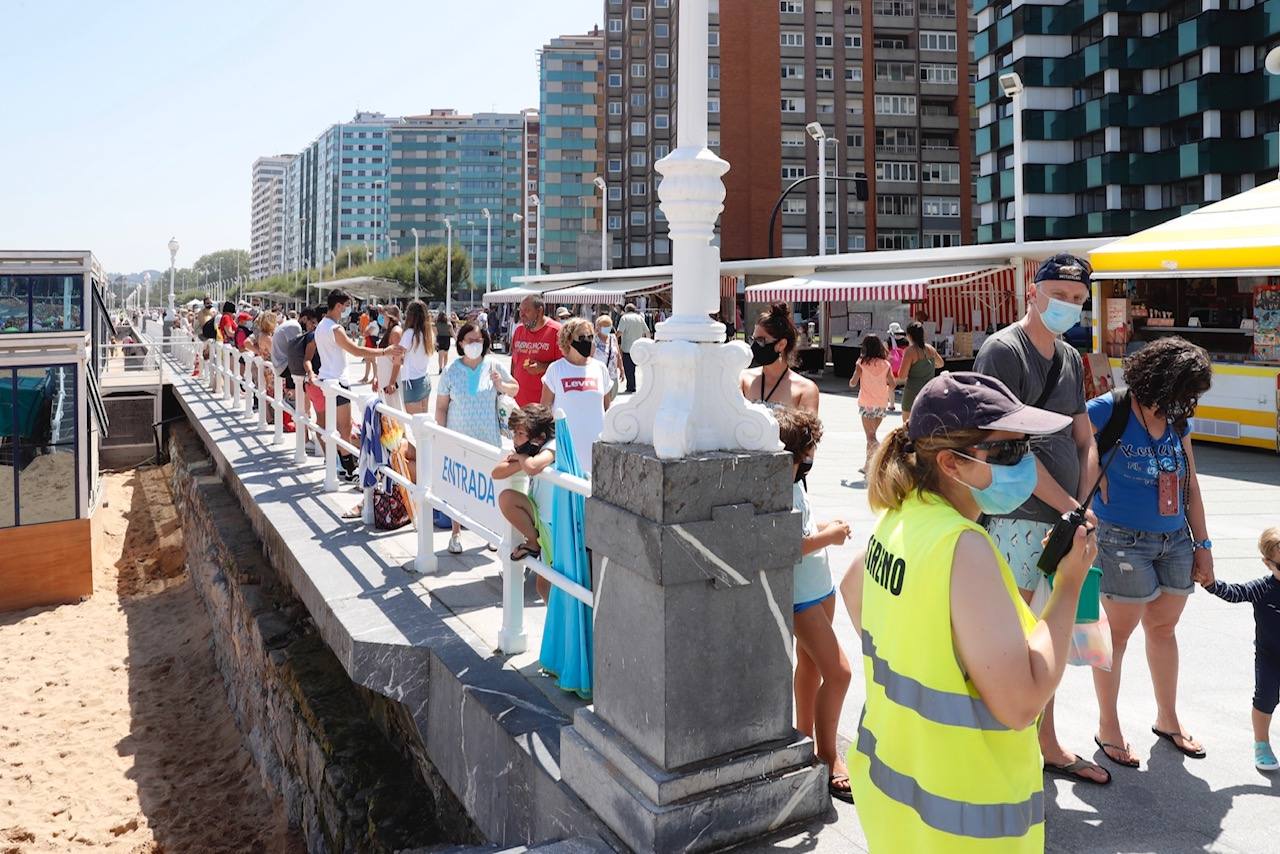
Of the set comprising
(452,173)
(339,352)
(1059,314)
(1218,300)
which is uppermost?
(452,173)

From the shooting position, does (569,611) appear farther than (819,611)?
Yes

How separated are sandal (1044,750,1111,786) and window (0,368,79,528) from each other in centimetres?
1014


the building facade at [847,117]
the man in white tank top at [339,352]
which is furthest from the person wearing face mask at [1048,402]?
the building facade at [847,117]

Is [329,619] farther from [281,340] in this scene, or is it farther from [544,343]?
[281,340]

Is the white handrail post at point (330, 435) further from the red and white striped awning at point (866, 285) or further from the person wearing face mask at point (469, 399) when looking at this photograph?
the red and white striped awning at point (866, 285)

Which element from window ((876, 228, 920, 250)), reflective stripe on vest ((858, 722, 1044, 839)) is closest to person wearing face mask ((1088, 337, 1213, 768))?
reflective stripe on vest ((858, 722, 1044, 839))

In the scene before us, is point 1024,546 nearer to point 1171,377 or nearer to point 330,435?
point 1171,377

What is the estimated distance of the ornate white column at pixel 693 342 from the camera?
295 cm

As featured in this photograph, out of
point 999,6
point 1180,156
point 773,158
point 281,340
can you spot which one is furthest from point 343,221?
point 281,340

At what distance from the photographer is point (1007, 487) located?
6.40ft

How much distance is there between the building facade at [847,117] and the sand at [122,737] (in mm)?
62335

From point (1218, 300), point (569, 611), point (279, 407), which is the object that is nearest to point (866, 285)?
point (1218, 300)

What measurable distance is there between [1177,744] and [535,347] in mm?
5031

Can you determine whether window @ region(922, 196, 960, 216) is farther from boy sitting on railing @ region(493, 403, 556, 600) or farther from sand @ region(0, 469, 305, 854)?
boy sitting on railing @ region(493, 403, 556, 600)
